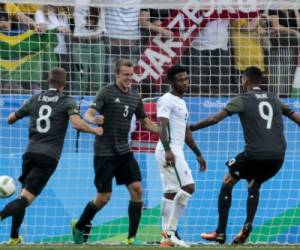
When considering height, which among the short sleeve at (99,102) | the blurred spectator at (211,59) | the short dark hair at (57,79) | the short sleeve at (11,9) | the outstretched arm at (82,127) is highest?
the short sleeve at (11,9)

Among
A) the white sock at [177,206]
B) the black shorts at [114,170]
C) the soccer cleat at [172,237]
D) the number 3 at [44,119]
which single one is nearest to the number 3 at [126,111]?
the black shorts at [114,170]

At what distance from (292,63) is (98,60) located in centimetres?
300

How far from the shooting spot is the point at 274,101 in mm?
13836

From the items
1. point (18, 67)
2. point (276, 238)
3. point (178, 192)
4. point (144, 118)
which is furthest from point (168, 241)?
point (18, 67)

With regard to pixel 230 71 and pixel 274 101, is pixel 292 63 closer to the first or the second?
pixel 230 71

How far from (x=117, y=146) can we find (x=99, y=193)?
2.22 feet

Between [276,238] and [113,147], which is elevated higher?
[113,147]

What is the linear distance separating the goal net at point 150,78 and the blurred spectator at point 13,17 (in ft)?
0.05

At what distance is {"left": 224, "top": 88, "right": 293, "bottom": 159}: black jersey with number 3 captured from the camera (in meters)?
13.6

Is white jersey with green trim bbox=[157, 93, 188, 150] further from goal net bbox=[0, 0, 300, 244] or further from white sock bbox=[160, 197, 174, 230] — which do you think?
goal net bbox=[0, 0, 300, 244]

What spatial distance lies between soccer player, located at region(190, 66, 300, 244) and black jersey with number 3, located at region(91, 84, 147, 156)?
0.92 m

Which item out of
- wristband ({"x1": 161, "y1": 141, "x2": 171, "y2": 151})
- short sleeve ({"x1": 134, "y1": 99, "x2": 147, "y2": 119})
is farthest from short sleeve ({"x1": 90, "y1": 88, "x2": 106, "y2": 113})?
wristband ({"x1": 161, "y1": 141, "x2": 171, "y2": 151})

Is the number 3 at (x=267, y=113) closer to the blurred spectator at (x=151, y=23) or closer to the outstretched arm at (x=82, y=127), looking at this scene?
the outstretched arm at (x=82, y=127)

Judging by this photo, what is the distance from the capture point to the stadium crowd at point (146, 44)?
628 inches
